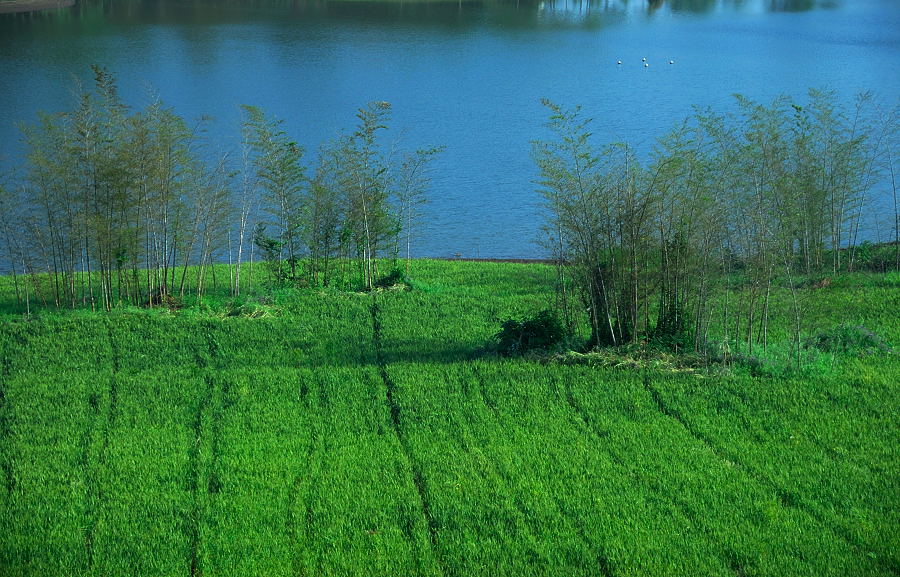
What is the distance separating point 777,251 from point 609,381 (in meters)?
3.05

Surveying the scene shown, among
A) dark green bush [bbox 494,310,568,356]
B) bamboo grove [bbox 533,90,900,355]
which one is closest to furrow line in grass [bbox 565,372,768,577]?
dark green bush [bbox 494,310,568,356]

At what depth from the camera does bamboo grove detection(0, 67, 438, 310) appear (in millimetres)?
15023

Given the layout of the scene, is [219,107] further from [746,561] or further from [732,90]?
[746,561]

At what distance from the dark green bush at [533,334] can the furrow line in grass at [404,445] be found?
171 centimetres

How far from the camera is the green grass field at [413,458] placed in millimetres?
7828

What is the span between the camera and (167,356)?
12.7 metres

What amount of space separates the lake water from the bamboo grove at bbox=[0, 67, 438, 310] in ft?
20.3

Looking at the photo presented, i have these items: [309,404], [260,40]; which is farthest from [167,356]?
[260,40]

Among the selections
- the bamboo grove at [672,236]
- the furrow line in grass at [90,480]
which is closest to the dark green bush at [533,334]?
the bamboo grove at [672,236]

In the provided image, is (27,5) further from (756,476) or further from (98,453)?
(756,476)

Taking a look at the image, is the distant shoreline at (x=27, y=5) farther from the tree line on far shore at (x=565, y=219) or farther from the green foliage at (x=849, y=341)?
the green foliage at (x=849, y=341)

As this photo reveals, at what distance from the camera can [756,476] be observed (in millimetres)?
9094

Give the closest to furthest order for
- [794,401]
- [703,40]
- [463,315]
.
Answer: [794,401], [463,315], [703,40]

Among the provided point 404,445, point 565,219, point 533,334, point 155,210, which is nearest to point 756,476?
point 404,445
